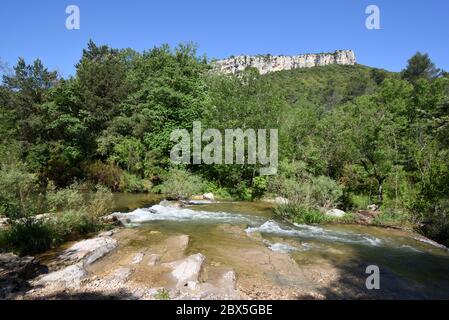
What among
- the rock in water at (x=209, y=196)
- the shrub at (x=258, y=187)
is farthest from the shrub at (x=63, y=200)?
the shrub at (x=258, y=187)

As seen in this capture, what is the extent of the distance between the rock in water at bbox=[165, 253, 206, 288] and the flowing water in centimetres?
40

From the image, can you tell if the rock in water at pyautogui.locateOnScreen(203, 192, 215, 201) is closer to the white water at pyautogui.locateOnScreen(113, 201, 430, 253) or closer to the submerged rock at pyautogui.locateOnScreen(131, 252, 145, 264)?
the white water at pyautogui.locateOnScreen(113, 201, 430, 253)

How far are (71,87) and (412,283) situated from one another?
1132 inches

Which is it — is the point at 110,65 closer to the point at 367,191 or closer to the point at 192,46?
the point at 192,46

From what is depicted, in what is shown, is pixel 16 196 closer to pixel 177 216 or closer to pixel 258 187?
pixel 177 216

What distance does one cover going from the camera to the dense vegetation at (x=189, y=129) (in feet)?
65.2

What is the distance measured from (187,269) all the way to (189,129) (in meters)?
21.3

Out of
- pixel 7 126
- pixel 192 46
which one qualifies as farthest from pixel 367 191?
pixel 7 126

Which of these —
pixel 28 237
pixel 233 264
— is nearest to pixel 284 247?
pixel 233 264

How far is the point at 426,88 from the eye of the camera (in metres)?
37.3

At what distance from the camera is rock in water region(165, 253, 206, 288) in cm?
804

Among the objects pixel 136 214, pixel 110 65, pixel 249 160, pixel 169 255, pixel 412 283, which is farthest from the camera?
pixel 110 65

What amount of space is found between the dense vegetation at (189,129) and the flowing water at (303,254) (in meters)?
2.70

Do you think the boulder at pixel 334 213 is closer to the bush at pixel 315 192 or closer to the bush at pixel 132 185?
the bush at pixel 315 192
